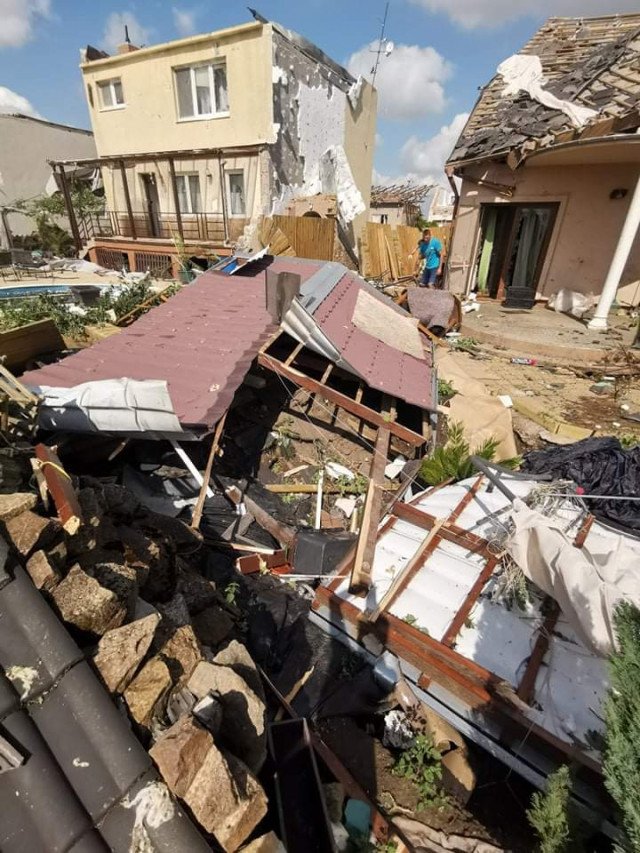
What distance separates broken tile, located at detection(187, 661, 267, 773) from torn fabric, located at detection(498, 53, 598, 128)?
41.4 feet

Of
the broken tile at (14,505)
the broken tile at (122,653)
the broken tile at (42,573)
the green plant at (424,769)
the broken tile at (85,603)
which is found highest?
the broken tile at (14,505)

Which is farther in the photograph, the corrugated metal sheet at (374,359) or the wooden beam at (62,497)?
the corrugated metal sheet at (374,359)

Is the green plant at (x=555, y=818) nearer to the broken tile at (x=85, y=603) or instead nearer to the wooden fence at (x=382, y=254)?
the broken tile at (x=85, y=603)

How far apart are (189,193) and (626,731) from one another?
19.5 meters

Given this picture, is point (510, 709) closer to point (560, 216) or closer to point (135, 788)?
point (135, 788)

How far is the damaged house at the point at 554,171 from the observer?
29.7 ft

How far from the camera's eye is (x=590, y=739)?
271 cm

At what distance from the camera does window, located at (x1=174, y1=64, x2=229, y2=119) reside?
47.4 ft

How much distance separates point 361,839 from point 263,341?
5.05 meters

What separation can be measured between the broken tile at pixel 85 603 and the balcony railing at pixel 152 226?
16271 mm

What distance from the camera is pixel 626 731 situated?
1829 mm

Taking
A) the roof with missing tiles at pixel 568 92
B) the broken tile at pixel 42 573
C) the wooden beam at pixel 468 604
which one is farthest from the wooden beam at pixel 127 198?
the broken tile at pixel 42 573

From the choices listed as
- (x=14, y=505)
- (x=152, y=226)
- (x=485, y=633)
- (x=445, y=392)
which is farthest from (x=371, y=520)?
(x=152, y=226)

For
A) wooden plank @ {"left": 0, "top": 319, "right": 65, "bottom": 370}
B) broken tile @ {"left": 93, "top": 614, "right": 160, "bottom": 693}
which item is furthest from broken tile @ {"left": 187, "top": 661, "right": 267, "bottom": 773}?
wooden plank @ {"left": 0, "top": 319, "right": 65, "bottom": 370}
